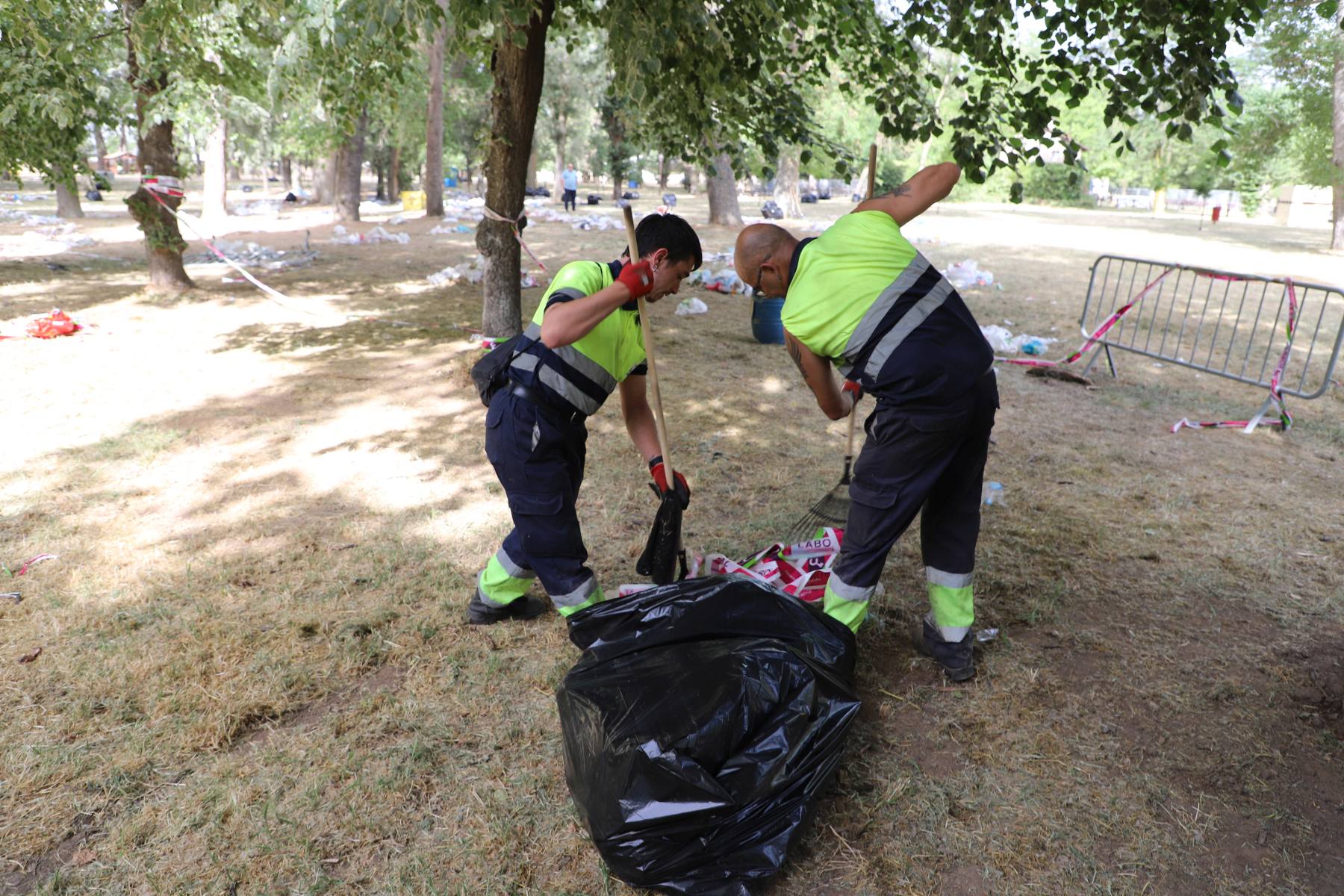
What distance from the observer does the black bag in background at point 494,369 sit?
2.70 meters

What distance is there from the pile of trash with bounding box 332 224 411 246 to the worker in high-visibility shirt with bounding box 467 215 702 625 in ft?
47.9

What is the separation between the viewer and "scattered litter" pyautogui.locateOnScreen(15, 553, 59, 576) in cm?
344

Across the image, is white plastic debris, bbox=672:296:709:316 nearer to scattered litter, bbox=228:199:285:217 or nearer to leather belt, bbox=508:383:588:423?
leather belt, bbox=508:383:588:423

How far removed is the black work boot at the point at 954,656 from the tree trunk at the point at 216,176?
17.5m

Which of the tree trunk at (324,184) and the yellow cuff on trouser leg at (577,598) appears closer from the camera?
the yellow cuff on trouser leg at (577,598)

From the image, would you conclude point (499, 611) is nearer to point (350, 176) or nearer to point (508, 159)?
point (508, 159)

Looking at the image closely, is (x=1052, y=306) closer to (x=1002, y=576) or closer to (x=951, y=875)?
(x=1002, y=576)

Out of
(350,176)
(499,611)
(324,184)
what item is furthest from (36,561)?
(324,184)

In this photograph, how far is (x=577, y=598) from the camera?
2744 millimetres

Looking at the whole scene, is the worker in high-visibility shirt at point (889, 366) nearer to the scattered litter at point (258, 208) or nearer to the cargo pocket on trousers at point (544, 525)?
the cargo pocket on trousers at point (544, 525)

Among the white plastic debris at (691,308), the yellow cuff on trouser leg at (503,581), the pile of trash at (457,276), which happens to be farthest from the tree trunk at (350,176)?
the yellow cuff on trouser leg at (503,581)

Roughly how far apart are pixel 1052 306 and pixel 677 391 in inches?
241

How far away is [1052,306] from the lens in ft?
33.2

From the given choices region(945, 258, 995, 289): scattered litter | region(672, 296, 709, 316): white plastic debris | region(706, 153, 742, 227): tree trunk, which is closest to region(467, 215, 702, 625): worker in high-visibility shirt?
region(672, 296, 709, 316): white plastic debris
